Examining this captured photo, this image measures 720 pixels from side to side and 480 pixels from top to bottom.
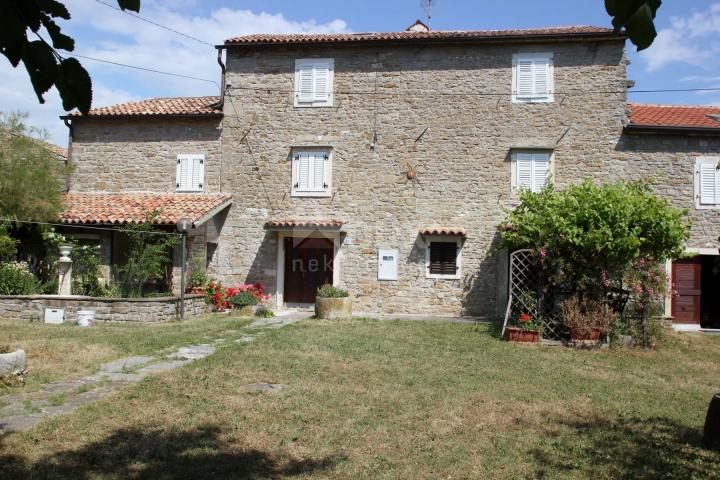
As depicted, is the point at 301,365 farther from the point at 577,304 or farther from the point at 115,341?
the point at 577,304

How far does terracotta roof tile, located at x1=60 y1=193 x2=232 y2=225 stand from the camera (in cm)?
1355

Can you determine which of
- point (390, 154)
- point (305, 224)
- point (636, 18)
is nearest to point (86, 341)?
point (305, 224)

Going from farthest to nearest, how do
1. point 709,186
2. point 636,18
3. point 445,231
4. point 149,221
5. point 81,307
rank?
point 445,231
point 709,186
point 149,221
point 81,307
point 636,18

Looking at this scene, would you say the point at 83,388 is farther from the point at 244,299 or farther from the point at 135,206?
the point at 135,206

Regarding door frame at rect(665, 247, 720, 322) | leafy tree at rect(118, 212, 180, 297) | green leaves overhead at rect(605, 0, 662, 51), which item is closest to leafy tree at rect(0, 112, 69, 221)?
leafy tree at rect(118, 212, 180, 297)

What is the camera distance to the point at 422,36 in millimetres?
14500

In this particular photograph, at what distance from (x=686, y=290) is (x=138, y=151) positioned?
593 inches

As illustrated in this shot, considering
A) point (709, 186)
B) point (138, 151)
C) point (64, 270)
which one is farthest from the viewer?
point (138, 151)

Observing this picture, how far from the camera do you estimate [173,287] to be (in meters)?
14.4

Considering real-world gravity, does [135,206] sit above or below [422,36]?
below

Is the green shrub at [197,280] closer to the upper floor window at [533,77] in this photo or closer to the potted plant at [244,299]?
the potted plant at [244,299]

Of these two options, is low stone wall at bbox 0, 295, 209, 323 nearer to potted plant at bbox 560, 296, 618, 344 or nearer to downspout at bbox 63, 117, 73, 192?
downspout at bbox 63, 117, 73, 192

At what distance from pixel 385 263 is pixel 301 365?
24.0ft

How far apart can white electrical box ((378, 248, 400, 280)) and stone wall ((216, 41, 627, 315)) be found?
0.54 ft
